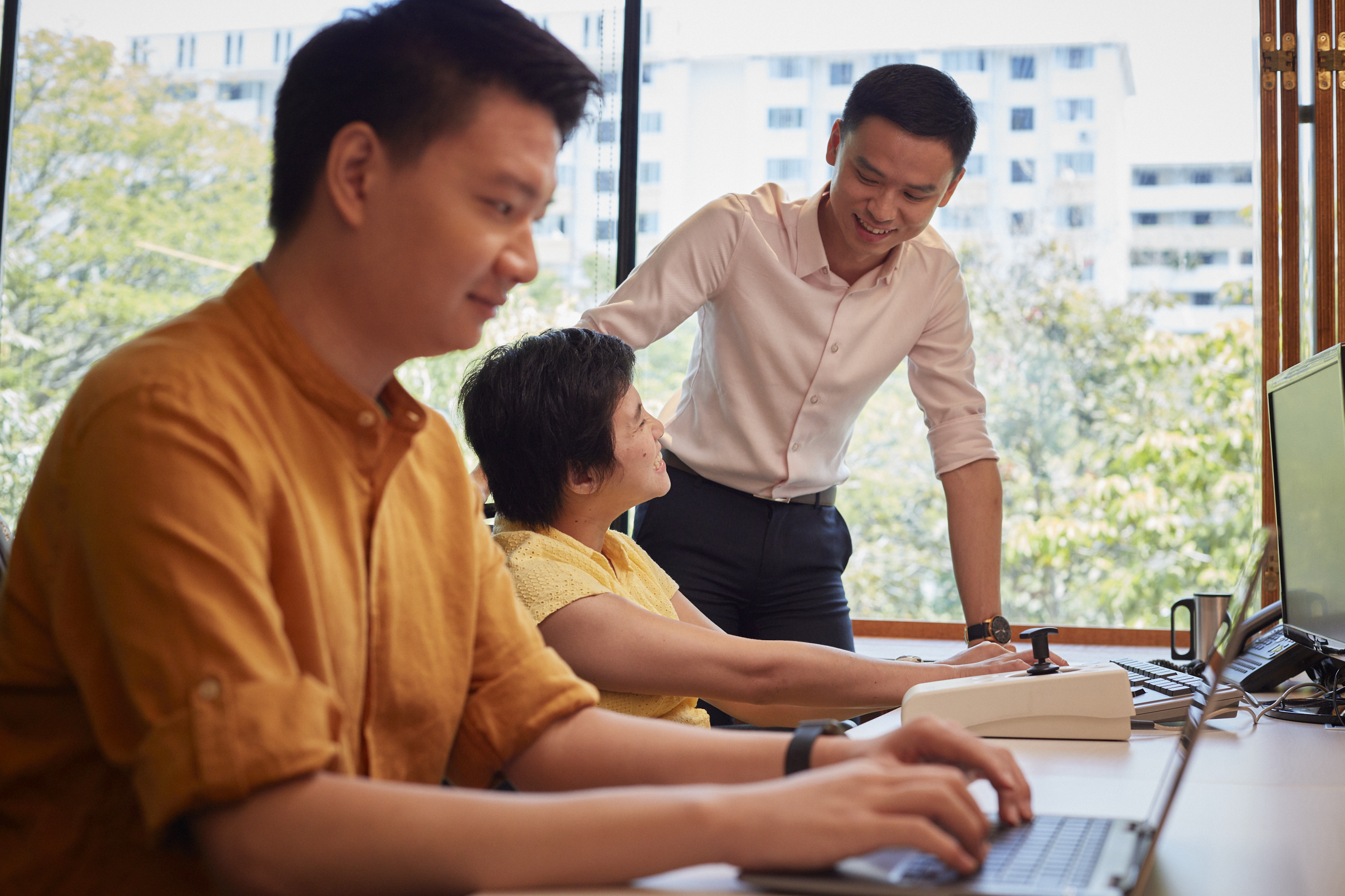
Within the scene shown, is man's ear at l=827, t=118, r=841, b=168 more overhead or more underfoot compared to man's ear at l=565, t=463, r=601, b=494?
more overhead

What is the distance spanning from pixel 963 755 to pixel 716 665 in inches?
26.5

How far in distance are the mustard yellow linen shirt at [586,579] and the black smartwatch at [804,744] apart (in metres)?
0.47

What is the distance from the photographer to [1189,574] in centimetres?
299

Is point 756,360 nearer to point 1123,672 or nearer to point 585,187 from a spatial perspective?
Result: point 1123,672

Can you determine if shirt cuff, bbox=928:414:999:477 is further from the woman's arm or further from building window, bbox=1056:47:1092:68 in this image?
building window, bbox=1056:47:1092:68

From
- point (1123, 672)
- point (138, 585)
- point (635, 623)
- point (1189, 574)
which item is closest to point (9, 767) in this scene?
point (138, 585)

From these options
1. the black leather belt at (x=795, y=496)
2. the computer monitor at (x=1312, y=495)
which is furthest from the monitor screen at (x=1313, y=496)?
the black leather belt at (x=795, y=496)

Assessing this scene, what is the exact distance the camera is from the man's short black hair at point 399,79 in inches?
32.9

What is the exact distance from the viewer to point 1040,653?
1.49 m

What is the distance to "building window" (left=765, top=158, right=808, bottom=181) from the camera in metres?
3.19

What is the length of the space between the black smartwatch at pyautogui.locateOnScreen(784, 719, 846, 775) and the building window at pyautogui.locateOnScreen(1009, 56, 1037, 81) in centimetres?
259

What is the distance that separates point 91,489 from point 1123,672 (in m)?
1.20

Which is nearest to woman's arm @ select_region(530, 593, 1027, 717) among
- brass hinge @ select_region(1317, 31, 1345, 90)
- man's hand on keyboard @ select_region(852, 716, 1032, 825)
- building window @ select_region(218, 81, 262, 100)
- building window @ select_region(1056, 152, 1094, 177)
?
man's hand on keyboard @ select_region(852, 716, 1032, 825)

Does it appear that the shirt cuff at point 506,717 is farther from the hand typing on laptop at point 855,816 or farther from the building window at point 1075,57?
the building window at point 1075,57
